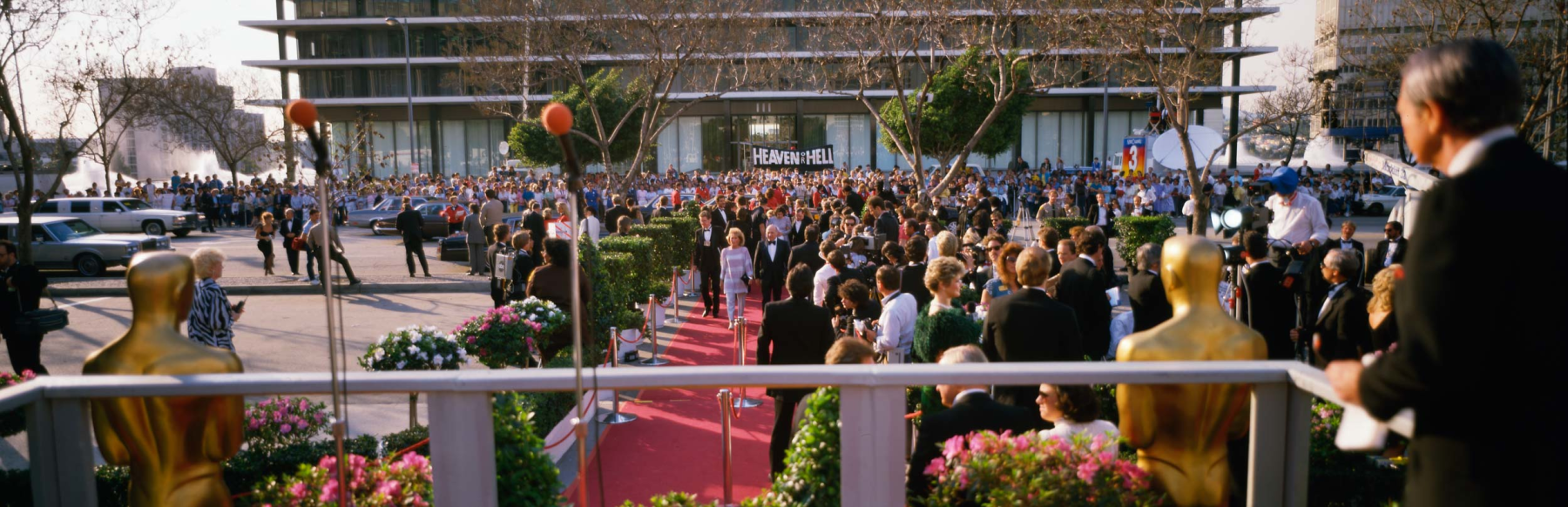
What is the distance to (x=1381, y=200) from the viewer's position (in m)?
35.3

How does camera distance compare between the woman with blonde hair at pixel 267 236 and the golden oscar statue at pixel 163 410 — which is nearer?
the golden oscar statue at pixel 163 410

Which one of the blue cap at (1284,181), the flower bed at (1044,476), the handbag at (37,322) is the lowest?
the handbag at (37,322)

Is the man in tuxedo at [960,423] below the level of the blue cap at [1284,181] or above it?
below

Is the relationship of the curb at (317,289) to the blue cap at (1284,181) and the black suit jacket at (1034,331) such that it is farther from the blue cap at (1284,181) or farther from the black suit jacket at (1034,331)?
the black suit jacket at (1034,331)

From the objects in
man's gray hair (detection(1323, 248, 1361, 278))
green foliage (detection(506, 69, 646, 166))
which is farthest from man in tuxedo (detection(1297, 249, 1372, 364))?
green foliage (detection(506, 69, 646, 166))

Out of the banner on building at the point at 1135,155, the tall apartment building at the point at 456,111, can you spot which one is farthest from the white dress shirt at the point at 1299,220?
the tall apartment building at the point at 456,111

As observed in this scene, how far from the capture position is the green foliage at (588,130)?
45219 mm

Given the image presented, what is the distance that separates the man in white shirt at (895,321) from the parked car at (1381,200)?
1345 inches

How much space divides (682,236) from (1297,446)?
14999mm

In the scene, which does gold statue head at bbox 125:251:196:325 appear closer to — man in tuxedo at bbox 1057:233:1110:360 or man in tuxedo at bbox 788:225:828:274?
man in tuxedo at bbox 1057:233:1110:360

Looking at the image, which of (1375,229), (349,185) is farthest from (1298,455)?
(349,185)

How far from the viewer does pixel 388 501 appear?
327 cm

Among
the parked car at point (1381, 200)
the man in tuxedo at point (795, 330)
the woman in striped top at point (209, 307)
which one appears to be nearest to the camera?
the man in tuxedo at point (795, 330)

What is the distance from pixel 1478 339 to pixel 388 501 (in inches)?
120
